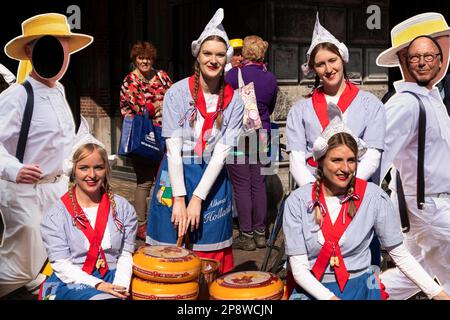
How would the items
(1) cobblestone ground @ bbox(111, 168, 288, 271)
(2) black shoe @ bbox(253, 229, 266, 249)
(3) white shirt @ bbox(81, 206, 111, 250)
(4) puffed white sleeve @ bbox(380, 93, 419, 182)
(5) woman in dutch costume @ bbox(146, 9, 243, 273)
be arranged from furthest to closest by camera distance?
(2) black shoe @ bbox(253, 229, 266, 249), (1) cobblestone ground @ bbox(111, 168, 288, 271), (4) puffed white sleeve @ bbox(380, 93, 419, 182), (5) woman in dutch costume @ bbox(146, 9, 243, 273), (3) white shirt @ bbox(81, 206, 111, 250)

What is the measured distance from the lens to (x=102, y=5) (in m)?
9.67

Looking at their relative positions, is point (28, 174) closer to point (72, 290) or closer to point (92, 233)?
point (92, 233)

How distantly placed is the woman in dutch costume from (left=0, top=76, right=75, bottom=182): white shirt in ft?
2.00

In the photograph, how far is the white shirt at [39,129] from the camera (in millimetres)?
3914

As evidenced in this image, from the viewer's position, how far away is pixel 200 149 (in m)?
3.86

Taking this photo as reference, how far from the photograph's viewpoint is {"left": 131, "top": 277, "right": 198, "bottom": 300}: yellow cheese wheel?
3.37 m

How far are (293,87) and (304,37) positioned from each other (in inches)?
23.4

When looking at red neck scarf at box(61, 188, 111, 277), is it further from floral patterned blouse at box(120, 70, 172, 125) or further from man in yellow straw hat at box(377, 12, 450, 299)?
floral patterned blouse at box(120, 70, 172, 125)

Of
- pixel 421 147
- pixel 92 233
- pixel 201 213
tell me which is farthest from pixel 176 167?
pixel 421 147

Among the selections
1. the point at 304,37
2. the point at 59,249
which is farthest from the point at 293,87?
the point at 59,249

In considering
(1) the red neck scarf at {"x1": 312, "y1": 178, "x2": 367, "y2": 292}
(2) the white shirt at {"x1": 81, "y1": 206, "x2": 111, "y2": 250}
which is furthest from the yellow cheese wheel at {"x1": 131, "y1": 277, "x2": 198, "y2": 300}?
(1) the red neck scarf at {"x1": 312, "y1": 178, "x2": 367, "y2": 292}

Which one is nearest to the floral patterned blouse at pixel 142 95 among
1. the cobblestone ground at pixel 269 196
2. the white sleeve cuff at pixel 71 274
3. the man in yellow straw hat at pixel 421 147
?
the cobblestone ground at pixel 269 196

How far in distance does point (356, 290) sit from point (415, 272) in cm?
31

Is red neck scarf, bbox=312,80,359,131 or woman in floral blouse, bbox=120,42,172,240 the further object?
woman in floral blouse, bbox=120,42,172,240
